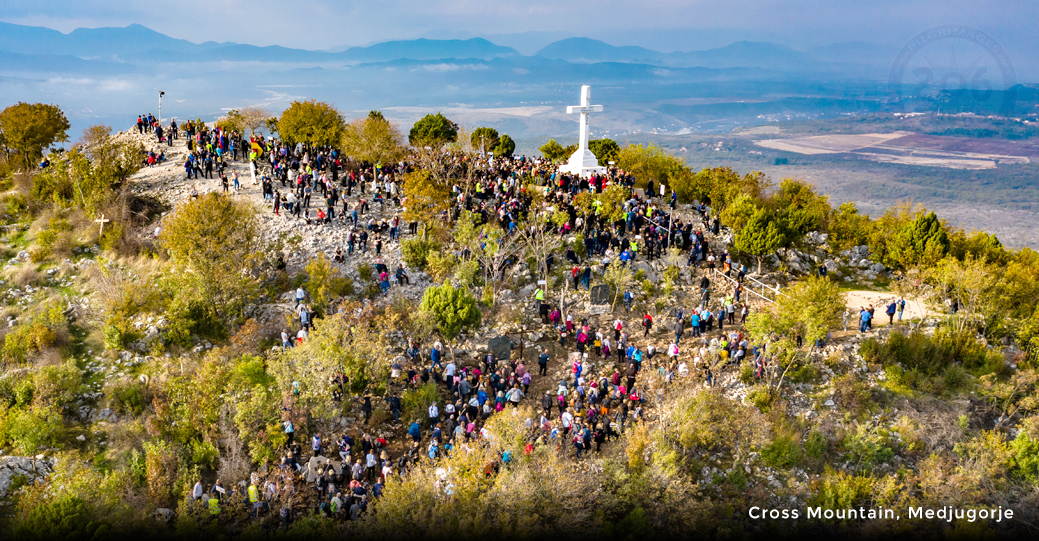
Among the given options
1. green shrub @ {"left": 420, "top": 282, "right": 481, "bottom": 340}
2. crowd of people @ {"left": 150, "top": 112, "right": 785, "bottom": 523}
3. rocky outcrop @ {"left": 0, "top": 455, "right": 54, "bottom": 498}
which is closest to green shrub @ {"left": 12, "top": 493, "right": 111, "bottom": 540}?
crowd of people @ {"left": 150, "top": 112, "right": 785, "bottom": 523}

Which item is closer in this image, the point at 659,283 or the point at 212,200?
the point at 212,200

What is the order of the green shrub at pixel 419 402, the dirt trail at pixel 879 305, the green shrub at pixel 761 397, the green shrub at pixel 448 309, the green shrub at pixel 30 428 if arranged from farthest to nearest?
1. the dirt trail at pixel 879 305
2. the green shrub at pixel 448 309
3. the green shrub at pixel 761 397
4. the green shrub at pixel 419 402
5. the green shrub at pixel 30 428

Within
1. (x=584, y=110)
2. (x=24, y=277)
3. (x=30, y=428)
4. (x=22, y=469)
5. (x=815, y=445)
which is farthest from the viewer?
(x=584, y=110)

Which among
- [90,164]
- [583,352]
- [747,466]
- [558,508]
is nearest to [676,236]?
[583,352]

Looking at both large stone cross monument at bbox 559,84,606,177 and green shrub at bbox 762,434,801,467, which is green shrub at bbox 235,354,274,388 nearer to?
green shrub at bbox 762,434,801,467

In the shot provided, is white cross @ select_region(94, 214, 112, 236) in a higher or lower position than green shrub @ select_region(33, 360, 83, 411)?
higher

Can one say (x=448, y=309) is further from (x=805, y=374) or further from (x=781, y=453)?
(x=805, y=374)

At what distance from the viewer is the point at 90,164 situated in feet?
126

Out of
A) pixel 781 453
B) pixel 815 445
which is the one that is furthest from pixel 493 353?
pixel 815 445

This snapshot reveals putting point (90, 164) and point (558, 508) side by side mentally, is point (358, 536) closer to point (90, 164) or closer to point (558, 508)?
point (558, 508)

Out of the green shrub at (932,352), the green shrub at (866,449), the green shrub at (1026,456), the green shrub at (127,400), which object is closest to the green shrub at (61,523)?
the green shrub at (127,400)

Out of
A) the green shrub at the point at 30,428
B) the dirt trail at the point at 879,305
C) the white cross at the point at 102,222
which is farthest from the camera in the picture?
the white cross at the point at 102,222

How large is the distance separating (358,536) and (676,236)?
2307cm

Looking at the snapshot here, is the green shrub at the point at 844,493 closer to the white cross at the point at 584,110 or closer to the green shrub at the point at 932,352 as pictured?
the green shrub at the point at 932,352
